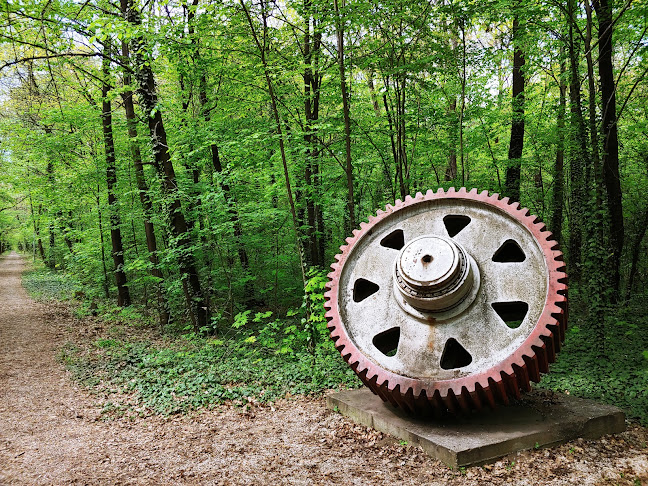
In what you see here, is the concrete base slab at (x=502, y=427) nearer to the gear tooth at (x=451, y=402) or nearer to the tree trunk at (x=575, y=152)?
the gear tooth at (x=451, y=402)

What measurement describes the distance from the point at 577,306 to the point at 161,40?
31.6ft

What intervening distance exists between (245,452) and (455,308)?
2510mm

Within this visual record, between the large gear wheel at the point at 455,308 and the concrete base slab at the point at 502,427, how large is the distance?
0.16 meters

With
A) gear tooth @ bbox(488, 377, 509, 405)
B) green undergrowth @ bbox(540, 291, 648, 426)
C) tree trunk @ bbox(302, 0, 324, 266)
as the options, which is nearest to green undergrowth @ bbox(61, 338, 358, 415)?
gear tooth @ bbox(488, 377, 509, 405)

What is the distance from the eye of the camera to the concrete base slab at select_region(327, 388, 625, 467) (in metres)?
3.74

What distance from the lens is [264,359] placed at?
7.96 metres

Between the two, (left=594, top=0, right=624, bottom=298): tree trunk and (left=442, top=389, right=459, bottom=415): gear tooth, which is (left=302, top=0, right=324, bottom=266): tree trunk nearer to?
(left=594, top=0, right=624, bottom=298): tree trunk

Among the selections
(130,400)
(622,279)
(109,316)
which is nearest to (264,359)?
(130,400)

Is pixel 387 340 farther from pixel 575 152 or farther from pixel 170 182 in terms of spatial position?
pixel 170 182

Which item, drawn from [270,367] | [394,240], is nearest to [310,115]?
[270,367]

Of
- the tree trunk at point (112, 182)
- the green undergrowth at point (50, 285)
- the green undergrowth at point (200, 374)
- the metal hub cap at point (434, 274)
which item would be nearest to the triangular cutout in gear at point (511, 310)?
the metal hub cap at point (434, 274)

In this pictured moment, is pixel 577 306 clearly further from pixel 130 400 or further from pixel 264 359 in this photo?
pixel 130 400

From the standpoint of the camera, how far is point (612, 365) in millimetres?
6047

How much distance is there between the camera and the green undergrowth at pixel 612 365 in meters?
4.99
